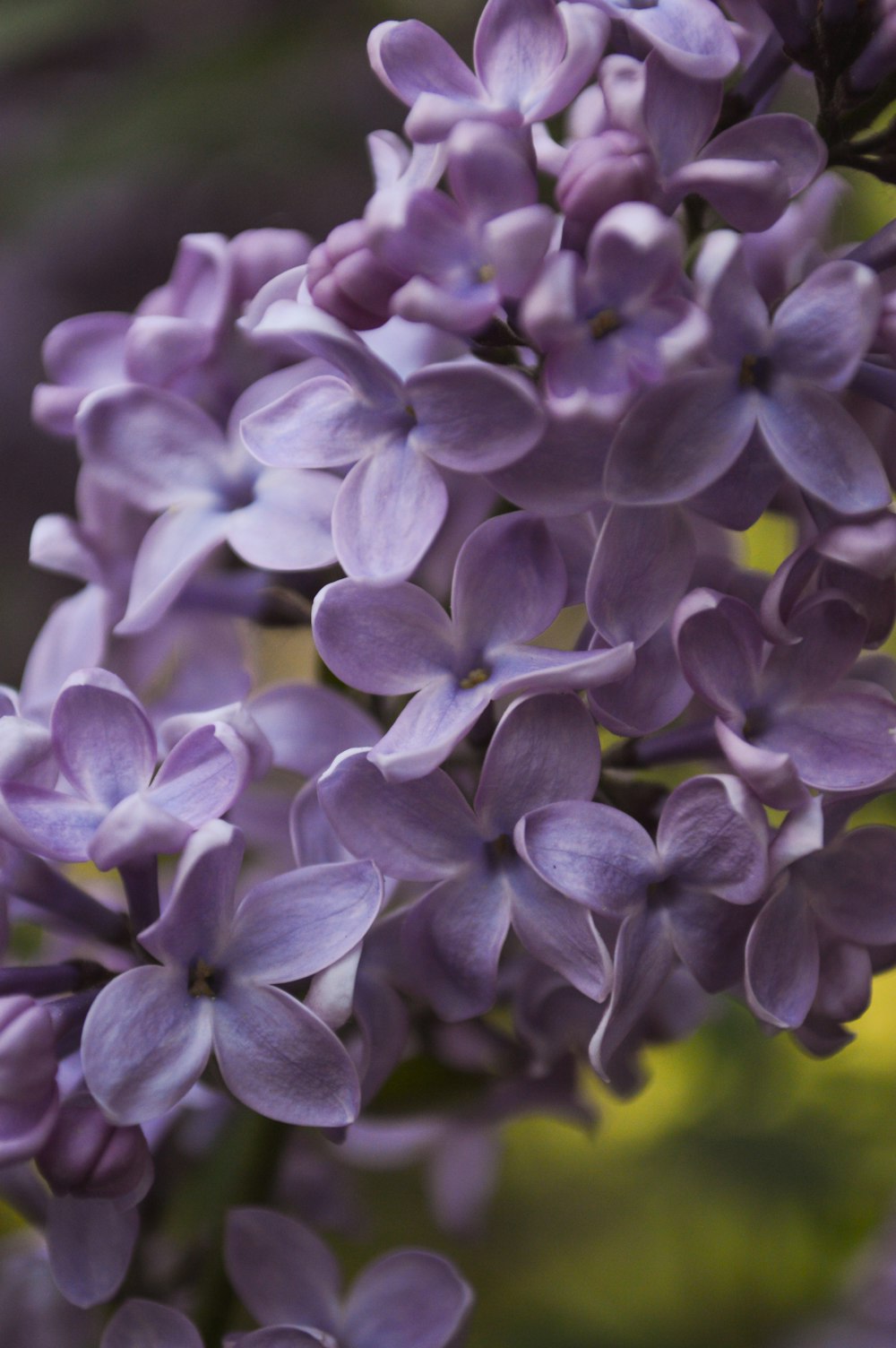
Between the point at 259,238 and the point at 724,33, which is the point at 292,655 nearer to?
the point at 259,238

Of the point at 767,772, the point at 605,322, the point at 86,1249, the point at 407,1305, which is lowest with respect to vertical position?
the point at 407,1305

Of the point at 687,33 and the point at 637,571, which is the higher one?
the point at 687,33

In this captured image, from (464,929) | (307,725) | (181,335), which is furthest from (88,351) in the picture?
(464,929)

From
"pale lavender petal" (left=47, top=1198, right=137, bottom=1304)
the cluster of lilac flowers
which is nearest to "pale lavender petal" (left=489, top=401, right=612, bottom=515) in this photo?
the cluster of lilac flowers

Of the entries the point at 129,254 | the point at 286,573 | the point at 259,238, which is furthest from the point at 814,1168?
the point at 129,254

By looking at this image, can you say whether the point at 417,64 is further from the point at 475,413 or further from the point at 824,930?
the point at 824,930

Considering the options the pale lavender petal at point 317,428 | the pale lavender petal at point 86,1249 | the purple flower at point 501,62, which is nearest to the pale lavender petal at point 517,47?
the purple flower at point 501,62

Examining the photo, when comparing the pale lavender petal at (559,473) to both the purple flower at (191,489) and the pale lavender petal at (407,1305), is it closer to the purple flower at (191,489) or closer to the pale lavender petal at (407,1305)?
the purple flower at (191,489)
